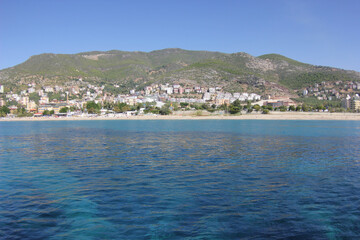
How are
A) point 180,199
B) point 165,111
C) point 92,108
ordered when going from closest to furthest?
point 180,199
point 165,111
point 92,108

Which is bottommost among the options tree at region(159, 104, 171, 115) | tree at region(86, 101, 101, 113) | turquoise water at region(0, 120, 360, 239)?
turquoise water at region(0, 120, 360, 239)

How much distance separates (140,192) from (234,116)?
92.2m

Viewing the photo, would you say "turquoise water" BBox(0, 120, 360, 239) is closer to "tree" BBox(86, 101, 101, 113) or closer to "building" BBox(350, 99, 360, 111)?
"tree" BBox(86, 101, 101, 113)

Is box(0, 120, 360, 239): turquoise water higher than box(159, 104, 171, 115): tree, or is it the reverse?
box(159, 104, 171, 115): tree

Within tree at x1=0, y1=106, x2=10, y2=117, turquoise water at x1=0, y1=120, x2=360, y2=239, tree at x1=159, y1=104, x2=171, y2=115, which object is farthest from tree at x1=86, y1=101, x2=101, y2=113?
turquoise water at x1=0, y1=120, x2=360, y2=239

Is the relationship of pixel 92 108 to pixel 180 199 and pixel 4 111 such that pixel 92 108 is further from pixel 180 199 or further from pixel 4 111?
pixel 180 199

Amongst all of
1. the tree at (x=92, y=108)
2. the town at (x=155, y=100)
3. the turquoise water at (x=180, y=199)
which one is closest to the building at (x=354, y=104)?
the town at (x=155, y=100)

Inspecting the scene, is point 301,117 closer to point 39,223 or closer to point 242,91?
point 242,91

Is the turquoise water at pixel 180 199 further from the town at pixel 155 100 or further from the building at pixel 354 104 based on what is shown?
the building at pixel 354 104

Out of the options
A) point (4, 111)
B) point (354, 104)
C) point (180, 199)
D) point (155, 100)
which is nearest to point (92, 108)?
point (155, 100)

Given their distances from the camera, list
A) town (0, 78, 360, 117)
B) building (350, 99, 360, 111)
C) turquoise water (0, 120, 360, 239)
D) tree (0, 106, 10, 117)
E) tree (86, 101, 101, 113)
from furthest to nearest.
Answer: building (350, 99, 360, 111) < tree (86, 101, 101, 113) < tree (0, 106, 10, 117) < town (0, 78, 360, 117) < turquoise water (0, 120, 360, 239)

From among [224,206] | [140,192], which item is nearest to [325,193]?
[224,206]

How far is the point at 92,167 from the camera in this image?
16.0 metres

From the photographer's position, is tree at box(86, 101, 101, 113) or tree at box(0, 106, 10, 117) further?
tree at box(86, 101, 101, 113)
